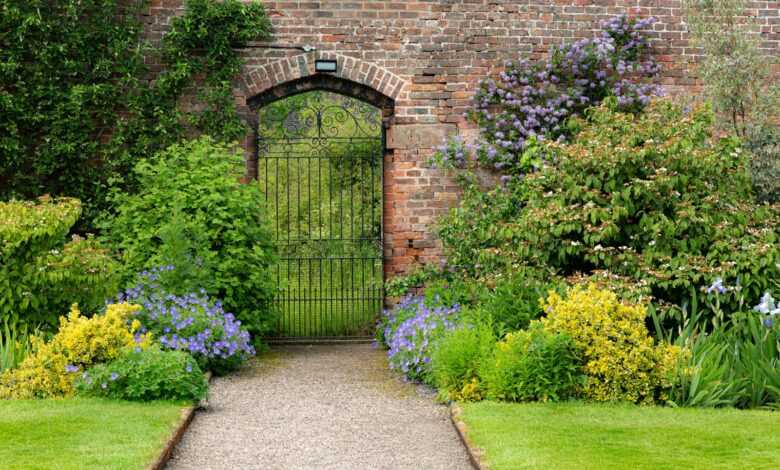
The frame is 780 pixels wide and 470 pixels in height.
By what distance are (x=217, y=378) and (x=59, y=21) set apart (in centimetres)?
A: 481

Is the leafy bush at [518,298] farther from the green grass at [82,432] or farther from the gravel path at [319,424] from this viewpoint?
the green grass at [82,432]

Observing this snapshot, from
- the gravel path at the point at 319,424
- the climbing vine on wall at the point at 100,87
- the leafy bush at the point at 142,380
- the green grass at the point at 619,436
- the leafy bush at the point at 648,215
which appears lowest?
the gravel path at the point at 319,424

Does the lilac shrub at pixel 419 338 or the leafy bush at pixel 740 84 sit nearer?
the lilac shrub at pixel 419 338

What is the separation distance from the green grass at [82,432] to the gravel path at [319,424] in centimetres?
24

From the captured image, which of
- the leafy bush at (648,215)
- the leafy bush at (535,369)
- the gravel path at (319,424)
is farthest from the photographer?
the leafy bush at (648,215)

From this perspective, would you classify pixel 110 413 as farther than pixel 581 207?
No

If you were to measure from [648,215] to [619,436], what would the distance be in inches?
125

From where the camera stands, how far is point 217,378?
10070 millimetres

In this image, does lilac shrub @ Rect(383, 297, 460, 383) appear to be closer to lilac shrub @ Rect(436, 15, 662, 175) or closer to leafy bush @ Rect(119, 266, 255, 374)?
leafy bush @ Rect(119, 266, 255, 374)

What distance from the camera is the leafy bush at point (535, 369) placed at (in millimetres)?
8164

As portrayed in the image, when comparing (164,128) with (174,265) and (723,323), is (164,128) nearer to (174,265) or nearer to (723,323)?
(174,265)

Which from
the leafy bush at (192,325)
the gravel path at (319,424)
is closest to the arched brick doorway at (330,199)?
the leafy bush at (192,325)

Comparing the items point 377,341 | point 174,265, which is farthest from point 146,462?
point 377,341

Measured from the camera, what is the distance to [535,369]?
8164 mm
